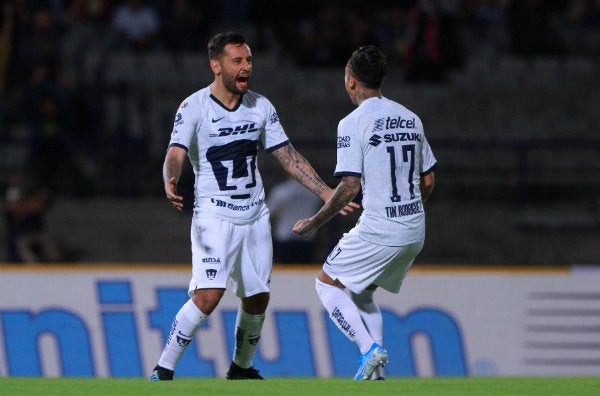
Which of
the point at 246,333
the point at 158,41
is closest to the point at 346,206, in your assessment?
the point at 246,333

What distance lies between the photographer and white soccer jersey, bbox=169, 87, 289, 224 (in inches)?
298

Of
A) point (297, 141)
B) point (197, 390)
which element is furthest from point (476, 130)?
point (197, 390)

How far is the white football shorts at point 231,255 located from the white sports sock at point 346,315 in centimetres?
40

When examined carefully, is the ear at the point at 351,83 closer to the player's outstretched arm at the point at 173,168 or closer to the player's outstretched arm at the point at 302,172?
the player's outstretched arm at the point at 302,172

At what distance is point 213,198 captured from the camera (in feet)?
24.9

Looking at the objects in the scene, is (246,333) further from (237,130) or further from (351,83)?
(351,83)

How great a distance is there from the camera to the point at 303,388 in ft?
22.7

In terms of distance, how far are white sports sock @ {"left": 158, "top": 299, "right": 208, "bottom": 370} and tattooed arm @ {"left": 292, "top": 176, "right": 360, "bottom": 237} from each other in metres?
0.87

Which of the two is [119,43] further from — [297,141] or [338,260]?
[338,260]

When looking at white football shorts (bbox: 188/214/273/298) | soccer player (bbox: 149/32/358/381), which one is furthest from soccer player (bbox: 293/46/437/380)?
Answer: white football shorts (bbox: 188/214/273/298)

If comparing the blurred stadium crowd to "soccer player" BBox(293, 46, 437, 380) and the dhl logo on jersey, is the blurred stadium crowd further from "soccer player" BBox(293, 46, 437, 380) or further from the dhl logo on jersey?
"soccer player" BBox(293, 46, 437, 380)

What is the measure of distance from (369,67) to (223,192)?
3.94 ft

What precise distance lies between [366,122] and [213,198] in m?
1.10

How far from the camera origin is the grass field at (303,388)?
21.4ft
